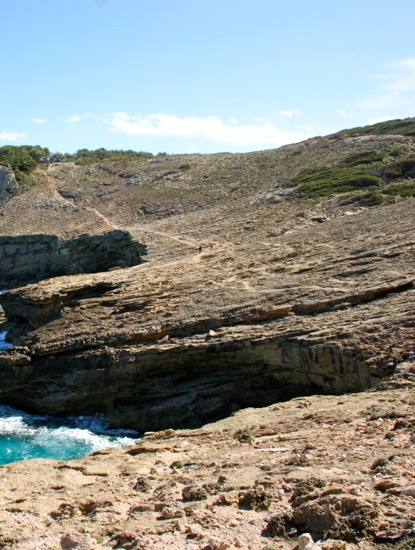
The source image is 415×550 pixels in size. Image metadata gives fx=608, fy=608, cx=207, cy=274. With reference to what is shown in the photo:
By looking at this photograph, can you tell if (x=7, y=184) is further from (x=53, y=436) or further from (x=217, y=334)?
(x=217, y=334)

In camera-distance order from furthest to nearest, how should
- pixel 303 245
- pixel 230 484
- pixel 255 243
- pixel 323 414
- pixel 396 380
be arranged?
pixel 255 243
pixel 303 245
pixel 396 380
pixel 323 414
pixel 230 484

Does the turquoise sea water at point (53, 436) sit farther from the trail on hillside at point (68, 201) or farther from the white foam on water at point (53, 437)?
the trail on hillside at point (68, 201)

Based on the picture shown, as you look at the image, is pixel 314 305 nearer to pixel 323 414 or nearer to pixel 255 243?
pixel 323 414

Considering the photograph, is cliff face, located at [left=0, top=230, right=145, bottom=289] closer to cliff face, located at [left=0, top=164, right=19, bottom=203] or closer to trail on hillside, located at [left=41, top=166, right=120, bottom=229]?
trail on hillside, located at [left=41, top=166, right=120, bottom=229]

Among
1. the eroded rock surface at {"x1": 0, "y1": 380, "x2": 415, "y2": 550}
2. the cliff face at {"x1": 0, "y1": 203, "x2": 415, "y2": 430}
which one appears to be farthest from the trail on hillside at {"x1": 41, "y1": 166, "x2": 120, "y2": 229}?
the eroded rock surface at {"x1": 0, "y1": 380, "x2": 415, "y2": 550}

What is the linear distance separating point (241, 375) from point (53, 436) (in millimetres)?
6374

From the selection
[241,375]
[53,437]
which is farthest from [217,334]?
[53,437]

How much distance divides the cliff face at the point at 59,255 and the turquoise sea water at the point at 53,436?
12471 mm

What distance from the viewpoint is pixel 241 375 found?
1891 centimetres

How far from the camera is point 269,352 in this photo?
18.0 meters

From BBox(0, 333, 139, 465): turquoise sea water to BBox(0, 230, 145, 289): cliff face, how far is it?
491 inches

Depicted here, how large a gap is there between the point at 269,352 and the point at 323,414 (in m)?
4.99

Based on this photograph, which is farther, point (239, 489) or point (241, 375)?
point (241, 375)

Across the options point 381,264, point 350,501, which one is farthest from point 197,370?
point 350,501
